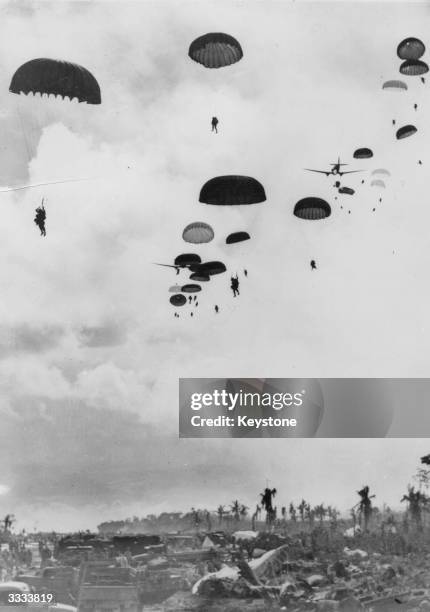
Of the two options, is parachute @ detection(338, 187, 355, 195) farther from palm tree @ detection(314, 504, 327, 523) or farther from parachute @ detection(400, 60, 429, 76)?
palm tree @ detection(314, 504, 327, 523)

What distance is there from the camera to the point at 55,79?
11711 millimetres

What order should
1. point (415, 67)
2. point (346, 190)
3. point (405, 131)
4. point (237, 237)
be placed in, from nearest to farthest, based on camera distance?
point (415, 67) < point (405, 131) < point (237, 237) < point (346, 190)

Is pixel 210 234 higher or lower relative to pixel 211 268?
higher

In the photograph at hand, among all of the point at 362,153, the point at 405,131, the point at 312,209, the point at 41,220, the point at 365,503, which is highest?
the point at 405,131

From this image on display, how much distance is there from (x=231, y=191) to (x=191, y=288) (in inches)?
63.5

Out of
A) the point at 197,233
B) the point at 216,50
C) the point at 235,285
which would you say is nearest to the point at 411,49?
the point at 216,50

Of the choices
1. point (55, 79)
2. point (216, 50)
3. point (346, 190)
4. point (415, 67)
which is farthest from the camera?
point (346, 190)

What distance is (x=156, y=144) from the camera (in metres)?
12.8

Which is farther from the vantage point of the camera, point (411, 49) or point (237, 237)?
point (237, 237)

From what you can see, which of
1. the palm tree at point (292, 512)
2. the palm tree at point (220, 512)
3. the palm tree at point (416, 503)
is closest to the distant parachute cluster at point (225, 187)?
the palm tree at point (220, 512)

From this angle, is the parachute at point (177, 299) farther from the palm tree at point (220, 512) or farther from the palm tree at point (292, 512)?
the palm tree at point (292, 512)

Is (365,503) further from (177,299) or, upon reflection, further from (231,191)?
(231,191)

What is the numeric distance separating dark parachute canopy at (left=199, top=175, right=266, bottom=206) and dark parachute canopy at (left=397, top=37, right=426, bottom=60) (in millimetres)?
2970

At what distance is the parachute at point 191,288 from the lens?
12806 millimetres
